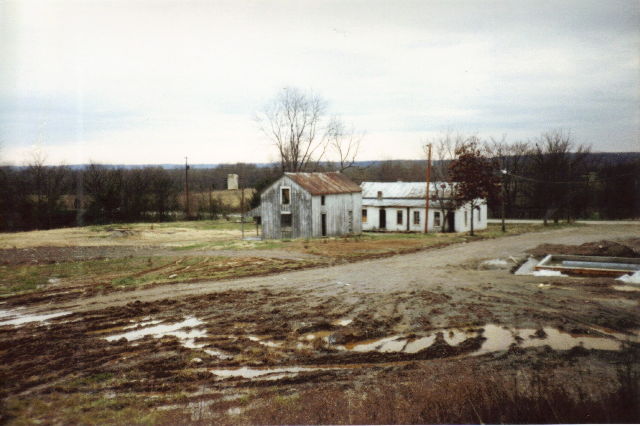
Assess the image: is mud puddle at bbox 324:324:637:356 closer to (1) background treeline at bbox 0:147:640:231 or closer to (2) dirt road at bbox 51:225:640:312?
(2) dirt road at bbox 51:225:640:312

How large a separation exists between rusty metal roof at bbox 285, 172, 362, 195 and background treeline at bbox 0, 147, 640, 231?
361 inches

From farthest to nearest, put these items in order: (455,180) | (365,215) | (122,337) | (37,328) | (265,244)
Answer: (365,215) → (455,180) → (265,244) → (37,328) → (122,337)

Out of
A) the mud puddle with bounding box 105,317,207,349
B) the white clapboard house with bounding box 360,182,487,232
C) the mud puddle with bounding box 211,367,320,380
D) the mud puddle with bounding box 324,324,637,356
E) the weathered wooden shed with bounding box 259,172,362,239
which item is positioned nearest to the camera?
the mud puddle with bounding box 211,367,320,380

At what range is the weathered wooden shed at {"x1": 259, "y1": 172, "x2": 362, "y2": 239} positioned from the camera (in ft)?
105

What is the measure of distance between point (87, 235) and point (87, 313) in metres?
26.8

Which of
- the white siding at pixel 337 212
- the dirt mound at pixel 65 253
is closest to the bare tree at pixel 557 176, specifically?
the white siding at pixel 337 212

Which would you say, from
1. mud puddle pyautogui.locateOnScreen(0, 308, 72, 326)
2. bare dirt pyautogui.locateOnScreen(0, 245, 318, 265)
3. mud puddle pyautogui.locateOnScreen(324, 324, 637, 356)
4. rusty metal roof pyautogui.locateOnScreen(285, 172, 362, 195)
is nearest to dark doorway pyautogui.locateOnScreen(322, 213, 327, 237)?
rusty metal roof pyautogui.locateOnScreen(285, 172, 362, 195)

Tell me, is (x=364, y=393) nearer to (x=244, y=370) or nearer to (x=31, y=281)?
(x=244, y=370)

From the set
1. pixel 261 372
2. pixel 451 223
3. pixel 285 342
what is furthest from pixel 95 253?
pixel 451 223

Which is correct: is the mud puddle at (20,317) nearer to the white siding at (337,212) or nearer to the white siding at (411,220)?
the white siding at (337,212)

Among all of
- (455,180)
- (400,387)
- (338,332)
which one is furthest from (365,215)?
(400,387)

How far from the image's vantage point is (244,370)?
8.18 metres

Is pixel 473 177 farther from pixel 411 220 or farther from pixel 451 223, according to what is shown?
pixel 411 220

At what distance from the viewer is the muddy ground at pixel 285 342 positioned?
23.5 ft
